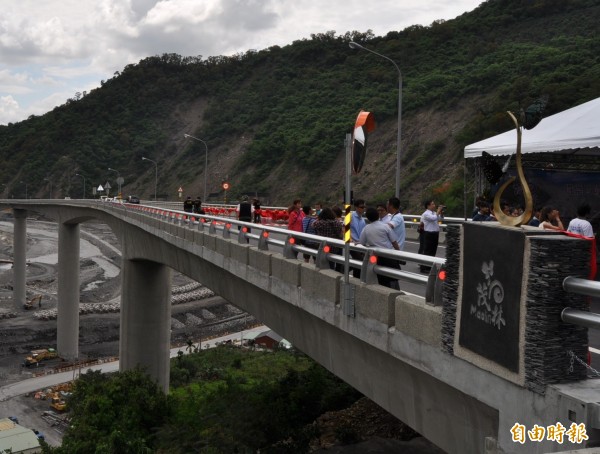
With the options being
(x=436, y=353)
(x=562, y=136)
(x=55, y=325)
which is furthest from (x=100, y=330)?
(x=436, y=353)

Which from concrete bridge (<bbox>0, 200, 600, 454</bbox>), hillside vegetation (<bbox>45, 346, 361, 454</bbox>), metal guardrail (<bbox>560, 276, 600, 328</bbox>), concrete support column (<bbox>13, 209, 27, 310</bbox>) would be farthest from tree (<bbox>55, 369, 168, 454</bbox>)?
concrete support column (<bbox>13, 209, 27, 310</bbox>)

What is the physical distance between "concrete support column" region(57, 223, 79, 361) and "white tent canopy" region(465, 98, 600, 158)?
3692 centimetres

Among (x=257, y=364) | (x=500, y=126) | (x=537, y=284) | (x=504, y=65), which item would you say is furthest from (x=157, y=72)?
(x=537, y=284)

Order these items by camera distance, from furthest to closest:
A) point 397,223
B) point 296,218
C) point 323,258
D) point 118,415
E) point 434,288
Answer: point 118,415
point 296,218
point 397,223
point 323,258
point 434,288

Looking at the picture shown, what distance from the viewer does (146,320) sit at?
30984 mm

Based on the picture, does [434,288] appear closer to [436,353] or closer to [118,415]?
[436,353]

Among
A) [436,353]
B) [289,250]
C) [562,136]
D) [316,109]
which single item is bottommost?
[436,353]

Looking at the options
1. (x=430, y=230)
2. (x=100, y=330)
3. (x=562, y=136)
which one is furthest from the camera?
(x=100, y=330)

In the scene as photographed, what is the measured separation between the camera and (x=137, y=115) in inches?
5541

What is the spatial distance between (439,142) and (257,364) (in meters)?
34.0

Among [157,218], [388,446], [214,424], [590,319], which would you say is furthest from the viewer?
[157,218]

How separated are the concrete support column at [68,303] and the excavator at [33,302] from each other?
1005 centimetres

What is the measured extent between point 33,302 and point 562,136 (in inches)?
2255

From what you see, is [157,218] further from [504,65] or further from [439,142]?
[504,65]
